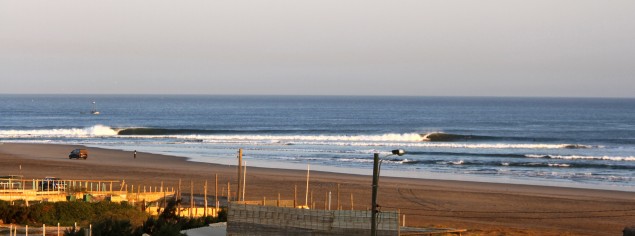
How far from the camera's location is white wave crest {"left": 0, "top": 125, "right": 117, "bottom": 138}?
3713 inches

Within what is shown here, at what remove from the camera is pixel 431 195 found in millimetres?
43750

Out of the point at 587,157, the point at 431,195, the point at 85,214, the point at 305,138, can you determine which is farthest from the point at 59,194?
the point at 305,138

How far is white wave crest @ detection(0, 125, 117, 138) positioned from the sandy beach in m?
32.4

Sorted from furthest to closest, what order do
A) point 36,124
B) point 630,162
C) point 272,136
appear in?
point 36,124
point 272,136
point 630,162

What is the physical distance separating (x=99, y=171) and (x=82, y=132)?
2027 inches

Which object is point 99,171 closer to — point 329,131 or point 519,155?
point 519,155

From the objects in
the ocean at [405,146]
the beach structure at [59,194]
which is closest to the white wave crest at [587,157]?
the ocean at [405,146]

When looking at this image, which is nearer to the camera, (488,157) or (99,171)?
(99,171)

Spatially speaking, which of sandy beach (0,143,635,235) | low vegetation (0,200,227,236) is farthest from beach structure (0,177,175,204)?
sandy beach (0,143,635,235)

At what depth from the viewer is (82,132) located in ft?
339

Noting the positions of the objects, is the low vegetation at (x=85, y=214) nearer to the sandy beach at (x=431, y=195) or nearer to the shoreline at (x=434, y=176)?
the sandy beach at (x=431, y=195)

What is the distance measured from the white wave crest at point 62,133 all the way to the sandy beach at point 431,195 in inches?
1276

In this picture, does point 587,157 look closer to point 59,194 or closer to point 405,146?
point 405,146

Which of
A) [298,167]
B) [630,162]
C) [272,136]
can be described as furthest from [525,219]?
[272,136]
